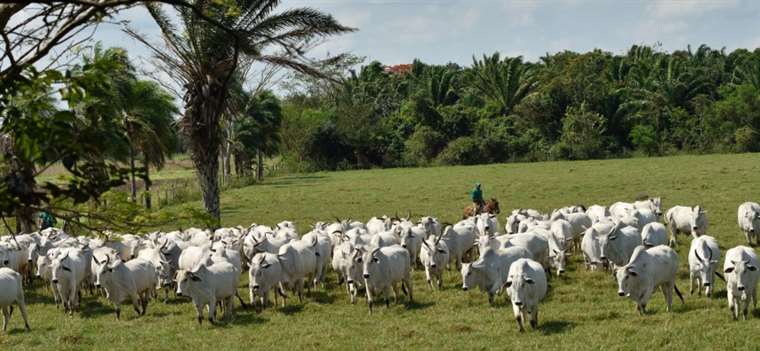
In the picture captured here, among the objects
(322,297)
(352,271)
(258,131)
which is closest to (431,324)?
(352,271)

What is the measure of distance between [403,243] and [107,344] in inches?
301

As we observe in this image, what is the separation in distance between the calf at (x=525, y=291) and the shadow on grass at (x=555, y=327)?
17 centimetres

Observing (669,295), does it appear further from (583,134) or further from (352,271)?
(583,134)

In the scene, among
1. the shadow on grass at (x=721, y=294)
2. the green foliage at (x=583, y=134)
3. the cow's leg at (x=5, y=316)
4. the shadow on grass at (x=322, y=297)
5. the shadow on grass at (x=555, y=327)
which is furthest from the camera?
the green foliage at (x=583, y=134)

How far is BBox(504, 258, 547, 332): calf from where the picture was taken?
1319cm

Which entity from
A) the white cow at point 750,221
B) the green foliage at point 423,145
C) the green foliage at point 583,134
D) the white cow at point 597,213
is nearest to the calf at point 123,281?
the white cow at point 597,213

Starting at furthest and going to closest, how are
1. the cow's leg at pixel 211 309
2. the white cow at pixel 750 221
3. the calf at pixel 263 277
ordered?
the white cow at pixel 750 221
the calf at pixel 263 277
the cow's leg at pixel 211 309

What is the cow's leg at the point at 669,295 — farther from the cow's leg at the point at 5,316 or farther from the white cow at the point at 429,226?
the cow's leg at the point at 5,316

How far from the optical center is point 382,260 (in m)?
16.0

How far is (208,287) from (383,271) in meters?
3.16

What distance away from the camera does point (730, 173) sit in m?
42.6

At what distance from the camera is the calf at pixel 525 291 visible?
13.2 m

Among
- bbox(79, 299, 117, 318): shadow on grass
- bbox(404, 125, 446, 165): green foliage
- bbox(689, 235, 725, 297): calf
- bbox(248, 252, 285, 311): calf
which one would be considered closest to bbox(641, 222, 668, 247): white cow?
bbox(689, 235, 725, 297): calf

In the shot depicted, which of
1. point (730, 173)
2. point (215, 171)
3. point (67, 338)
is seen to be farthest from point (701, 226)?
point (730, 173)
